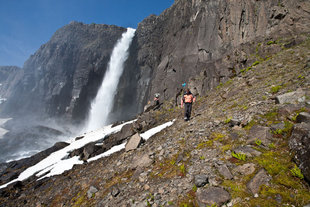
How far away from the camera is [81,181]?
8.43 meters

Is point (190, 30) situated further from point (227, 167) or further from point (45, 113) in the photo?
point (45, 113)

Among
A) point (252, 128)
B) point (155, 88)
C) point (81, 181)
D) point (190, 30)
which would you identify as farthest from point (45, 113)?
point (252, 128)

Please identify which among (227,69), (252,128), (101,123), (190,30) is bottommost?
(101,123)

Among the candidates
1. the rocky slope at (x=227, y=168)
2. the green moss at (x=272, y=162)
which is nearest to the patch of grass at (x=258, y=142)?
the rocky slope at (x=227, y=168)

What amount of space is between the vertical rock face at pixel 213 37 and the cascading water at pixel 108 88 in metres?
11.4

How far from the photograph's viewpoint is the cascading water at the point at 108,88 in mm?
56312

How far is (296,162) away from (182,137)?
435 centimetres

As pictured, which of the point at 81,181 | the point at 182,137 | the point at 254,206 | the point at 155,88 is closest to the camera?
the point at 254,206

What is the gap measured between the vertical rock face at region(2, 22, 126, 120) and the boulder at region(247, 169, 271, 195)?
215 ft

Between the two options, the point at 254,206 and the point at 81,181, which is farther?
the point at 81,181

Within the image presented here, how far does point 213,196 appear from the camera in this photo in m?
3.39

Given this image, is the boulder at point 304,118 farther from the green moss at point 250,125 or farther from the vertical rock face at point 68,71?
the vertical rock face at point 68,71

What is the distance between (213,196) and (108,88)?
5963 centimetres

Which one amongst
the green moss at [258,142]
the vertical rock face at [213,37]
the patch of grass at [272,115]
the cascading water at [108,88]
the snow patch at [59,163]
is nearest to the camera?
the green moss at [258,142]
